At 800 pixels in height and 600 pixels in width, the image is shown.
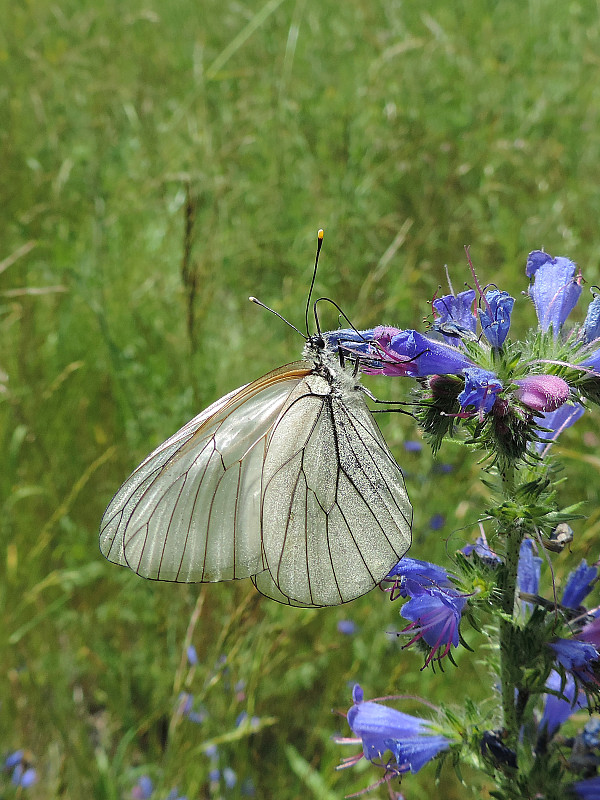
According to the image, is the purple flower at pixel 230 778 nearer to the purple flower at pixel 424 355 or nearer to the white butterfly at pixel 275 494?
the white butterfly at pixel 275 494

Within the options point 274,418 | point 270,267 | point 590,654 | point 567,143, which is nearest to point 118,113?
point 270,267

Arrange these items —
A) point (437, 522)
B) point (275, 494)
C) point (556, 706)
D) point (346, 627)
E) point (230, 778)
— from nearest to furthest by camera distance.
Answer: point (556, 706)
point (275, 494)
point (230, 778)
point (346, 627)
point (437, 522)

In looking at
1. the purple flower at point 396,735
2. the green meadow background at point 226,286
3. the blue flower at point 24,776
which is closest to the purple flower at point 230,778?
the green meadow background at point 226,286

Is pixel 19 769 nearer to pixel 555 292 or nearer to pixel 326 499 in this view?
pixel 326 499

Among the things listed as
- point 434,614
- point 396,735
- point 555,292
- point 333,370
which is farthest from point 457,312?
point 396,735

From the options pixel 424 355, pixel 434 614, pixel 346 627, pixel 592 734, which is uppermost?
pixel 424 355

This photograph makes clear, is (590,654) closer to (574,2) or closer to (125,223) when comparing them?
(125,223)

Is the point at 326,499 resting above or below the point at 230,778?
above
